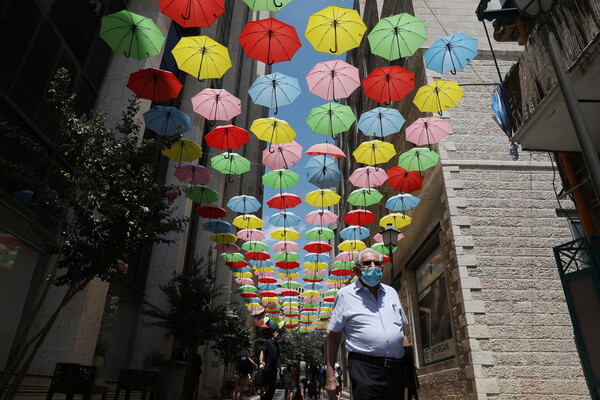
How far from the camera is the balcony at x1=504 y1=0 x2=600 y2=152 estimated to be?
4.91 metres

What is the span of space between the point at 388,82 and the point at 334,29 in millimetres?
1987

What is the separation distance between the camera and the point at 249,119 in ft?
152

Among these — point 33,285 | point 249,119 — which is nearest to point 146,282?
point 33,285

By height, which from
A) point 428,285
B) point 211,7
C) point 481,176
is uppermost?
point 211,7

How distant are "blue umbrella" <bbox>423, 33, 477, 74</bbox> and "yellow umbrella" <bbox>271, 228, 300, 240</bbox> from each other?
9.61 metres

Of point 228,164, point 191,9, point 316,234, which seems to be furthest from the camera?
point 316,234

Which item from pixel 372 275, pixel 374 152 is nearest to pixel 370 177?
pixel 374 152

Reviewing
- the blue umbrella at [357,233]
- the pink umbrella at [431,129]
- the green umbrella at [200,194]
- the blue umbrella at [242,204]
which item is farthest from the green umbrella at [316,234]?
the pink umbrella at [431,129]

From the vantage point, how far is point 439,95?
1073cm

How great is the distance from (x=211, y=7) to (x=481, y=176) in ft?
28.2

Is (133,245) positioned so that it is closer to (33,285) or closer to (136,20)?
(33,285)

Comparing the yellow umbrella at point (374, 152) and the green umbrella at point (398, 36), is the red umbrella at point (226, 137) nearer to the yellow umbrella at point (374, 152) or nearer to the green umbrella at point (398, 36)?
the yellow umbrella at point (374, 152)

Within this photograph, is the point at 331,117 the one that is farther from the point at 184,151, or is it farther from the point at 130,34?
the point at 130,34

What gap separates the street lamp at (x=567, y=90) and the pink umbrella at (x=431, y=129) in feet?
25.0
